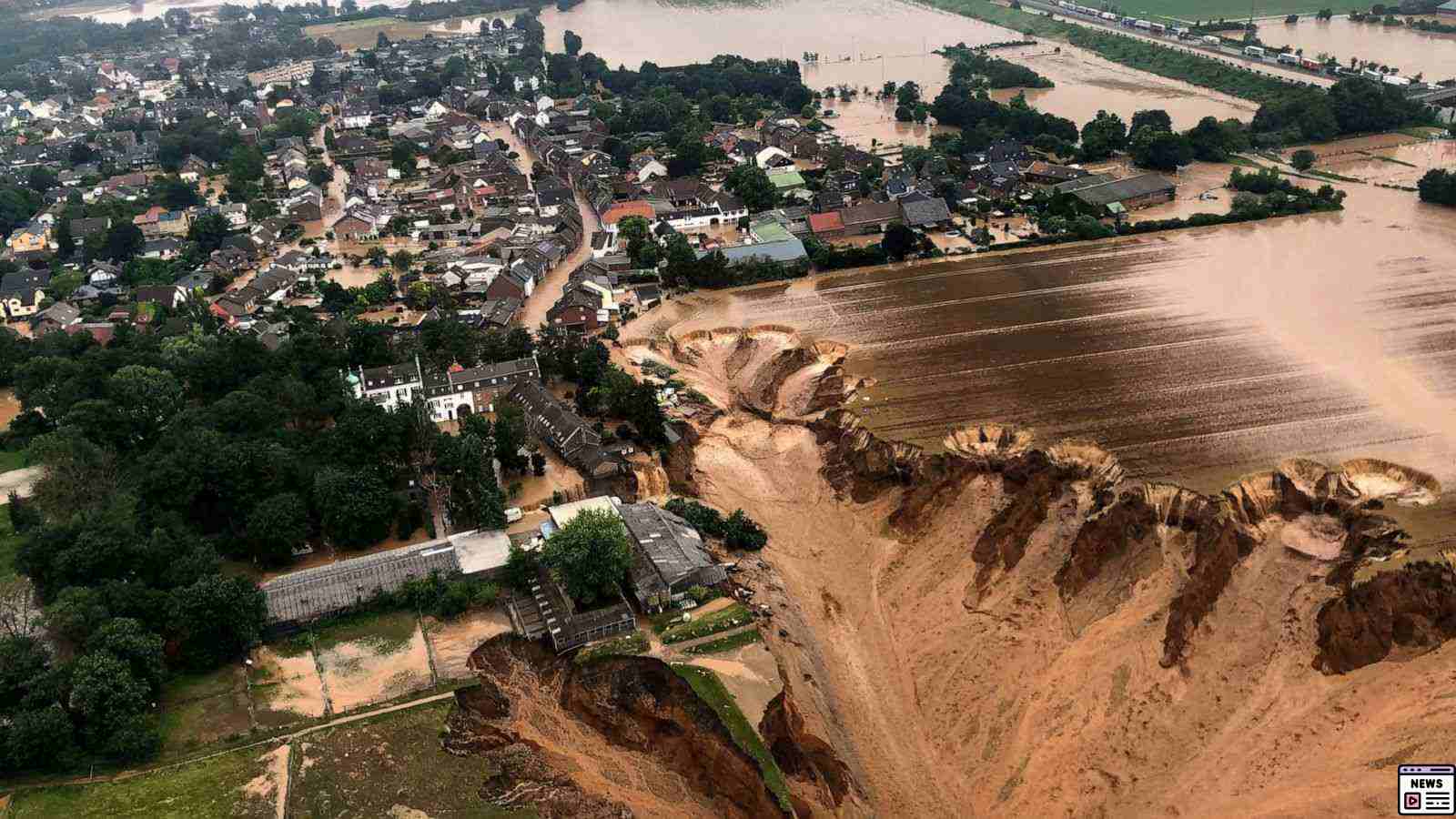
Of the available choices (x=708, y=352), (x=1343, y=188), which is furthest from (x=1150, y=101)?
(x=708, y=352)

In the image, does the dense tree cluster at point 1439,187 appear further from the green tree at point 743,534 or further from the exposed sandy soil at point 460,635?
the exposed sandy soil at point 460,635

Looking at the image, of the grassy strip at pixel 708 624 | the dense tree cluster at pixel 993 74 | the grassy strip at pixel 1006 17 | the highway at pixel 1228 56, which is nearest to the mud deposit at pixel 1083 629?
the grassy strip at pixel 708 624

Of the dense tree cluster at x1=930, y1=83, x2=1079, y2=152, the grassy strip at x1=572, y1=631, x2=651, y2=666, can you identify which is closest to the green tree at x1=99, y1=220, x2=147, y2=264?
the grassy strip at x1=572, y1=631, x2=651, y2=666

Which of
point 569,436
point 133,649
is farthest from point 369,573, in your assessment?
point 569,436

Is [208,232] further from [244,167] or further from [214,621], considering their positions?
[214,621]

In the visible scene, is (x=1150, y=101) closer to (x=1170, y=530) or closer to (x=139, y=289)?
(x=1170, y=530)

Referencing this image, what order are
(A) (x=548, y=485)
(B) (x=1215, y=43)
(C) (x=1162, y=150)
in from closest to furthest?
(A) (x=548, y=485), (C) (x=1162, y=150), (B) (x=1215, y=43)
